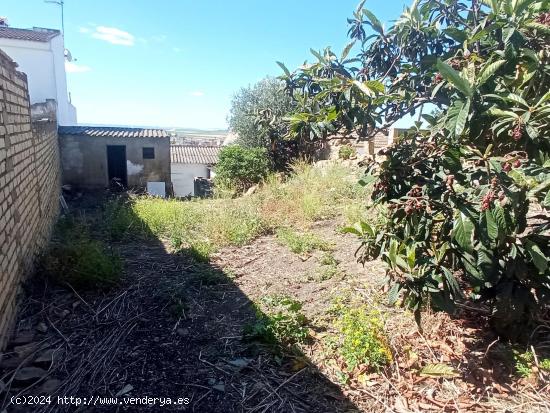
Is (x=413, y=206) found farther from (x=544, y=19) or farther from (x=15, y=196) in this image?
(x=15, y=196)

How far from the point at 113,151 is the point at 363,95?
483 inches

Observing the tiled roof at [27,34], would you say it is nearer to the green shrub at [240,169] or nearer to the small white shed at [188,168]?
the green shrub at [240,169]

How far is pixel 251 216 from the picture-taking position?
21.2ft

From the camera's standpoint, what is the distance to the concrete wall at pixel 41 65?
44.8 feet

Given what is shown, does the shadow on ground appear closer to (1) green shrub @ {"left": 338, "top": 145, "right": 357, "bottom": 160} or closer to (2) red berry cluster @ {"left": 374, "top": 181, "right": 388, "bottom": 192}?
(2) red berry cluster @ {"left": 374, "top": 181, "right": 388, "bottom": 192}

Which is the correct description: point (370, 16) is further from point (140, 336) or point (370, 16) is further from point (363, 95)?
point (140, 336)

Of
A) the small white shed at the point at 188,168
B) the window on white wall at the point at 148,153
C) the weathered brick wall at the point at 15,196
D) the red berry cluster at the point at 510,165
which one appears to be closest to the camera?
the red berry cluster at the point at 510,165

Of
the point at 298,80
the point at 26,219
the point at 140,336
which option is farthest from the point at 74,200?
the point at 298,80

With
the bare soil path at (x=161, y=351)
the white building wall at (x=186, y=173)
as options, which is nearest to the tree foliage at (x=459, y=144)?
the bare soil path at (x=161, y=351)

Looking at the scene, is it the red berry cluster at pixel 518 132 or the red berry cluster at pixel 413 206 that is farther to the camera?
the red berry cluster at pixel 413 206

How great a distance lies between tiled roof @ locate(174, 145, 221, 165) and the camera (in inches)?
1007

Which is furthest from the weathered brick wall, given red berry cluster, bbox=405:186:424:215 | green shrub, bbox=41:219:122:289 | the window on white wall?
the window on white wall

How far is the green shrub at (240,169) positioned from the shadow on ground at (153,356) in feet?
24.1

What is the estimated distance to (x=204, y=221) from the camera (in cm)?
640
